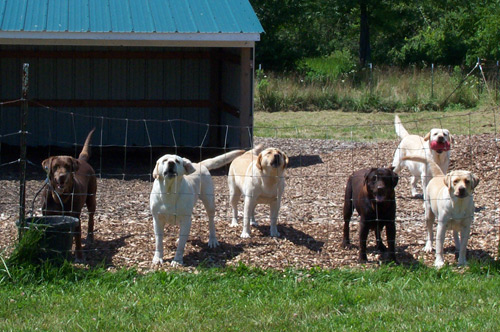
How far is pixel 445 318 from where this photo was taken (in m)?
5.65

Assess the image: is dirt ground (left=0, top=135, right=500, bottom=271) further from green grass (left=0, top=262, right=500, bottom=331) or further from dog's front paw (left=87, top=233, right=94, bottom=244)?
green grass (left=0, top=262, right=500, bottom=331)

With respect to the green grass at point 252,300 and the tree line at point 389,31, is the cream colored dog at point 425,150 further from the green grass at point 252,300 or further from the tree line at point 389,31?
the tree line at point 389,31

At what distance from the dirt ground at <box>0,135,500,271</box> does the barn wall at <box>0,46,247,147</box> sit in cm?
382

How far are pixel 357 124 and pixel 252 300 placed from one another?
12.6 metres

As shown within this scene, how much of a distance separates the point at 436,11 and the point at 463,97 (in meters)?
16.0

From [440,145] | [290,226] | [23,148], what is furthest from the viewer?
[440,145]

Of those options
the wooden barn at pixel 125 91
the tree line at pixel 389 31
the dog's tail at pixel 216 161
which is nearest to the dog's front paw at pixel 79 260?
the dog's tail at pixel 216 161

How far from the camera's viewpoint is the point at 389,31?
33.8 metres

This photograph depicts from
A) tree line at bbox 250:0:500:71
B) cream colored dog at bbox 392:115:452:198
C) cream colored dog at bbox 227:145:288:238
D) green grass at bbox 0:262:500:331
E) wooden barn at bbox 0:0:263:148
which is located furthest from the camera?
tree line at bbox 250:0:500:71

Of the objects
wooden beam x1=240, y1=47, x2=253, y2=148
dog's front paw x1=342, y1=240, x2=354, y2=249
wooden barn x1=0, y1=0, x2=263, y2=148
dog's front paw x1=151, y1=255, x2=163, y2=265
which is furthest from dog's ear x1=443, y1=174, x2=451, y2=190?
wooden barn x1=0, y1=0, x2=263, y2=148

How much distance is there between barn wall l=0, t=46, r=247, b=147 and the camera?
636 inches

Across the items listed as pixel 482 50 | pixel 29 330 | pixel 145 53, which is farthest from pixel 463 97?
pixel 29 330

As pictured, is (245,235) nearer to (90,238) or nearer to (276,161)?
(276,161)

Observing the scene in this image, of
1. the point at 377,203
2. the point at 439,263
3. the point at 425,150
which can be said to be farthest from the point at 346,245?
the point at 425,150
